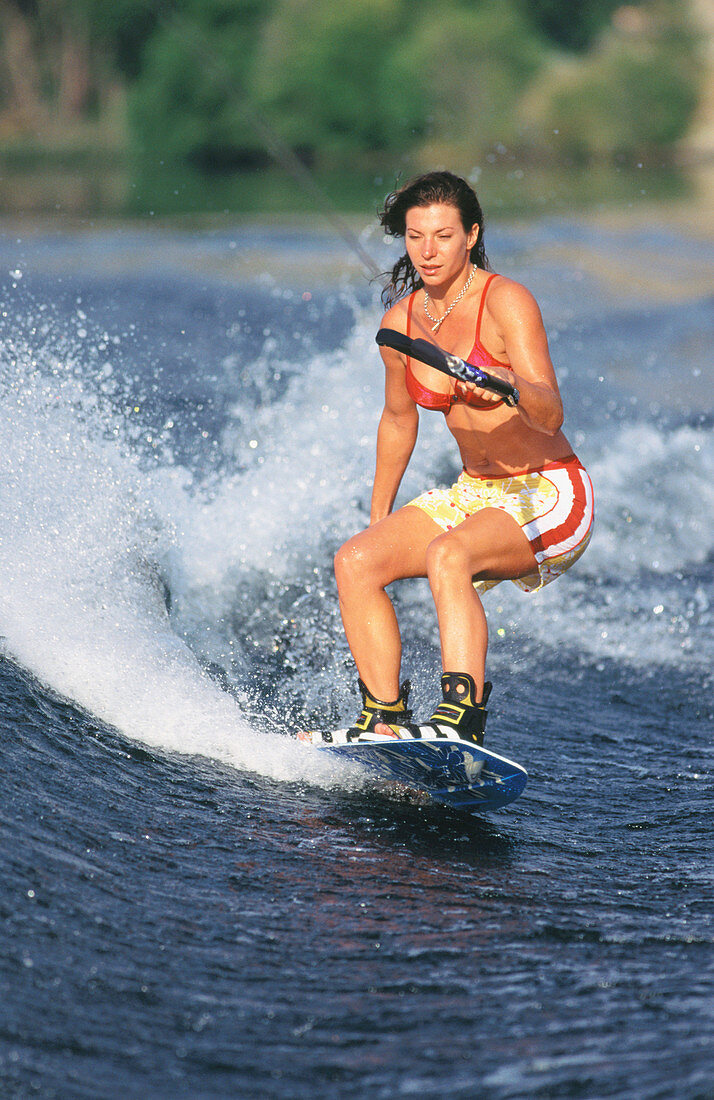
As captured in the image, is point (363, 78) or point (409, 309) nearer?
point (409, 309)

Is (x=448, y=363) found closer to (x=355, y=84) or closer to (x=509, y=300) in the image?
(x=509, y=300)

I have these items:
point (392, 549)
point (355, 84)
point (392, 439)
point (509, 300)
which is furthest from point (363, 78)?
point (392, 549)

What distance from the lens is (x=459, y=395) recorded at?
3.86m

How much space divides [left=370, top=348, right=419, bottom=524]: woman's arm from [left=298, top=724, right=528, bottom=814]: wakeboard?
2.62ft

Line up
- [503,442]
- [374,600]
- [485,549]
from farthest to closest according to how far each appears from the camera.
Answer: [503,442] < [374,600] < [485,549]

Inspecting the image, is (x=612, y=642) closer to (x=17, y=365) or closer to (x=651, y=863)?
(x=651, y=863)

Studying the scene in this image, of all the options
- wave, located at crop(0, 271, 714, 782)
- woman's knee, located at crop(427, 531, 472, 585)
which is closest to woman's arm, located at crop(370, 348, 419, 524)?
woman's knee, located at crop(427, 531, 472, 585)

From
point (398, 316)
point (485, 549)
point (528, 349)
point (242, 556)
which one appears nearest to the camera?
point (528, 349)

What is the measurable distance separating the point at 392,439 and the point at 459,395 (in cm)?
42

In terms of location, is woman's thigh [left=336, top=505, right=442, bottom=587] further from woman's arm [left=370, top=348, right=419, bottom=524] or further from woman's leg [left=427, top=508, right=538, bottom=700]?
woman's arm [left=370, top=348, right=419, bottom=524]

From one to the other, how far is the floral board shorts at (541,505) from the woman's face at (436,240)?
698 mm

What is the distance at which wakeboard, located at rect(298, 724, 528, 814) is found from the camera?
3484mm

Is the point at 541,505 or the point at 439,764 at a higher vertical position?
the point at 541,505

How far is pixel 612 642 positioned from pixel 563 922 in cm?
330
